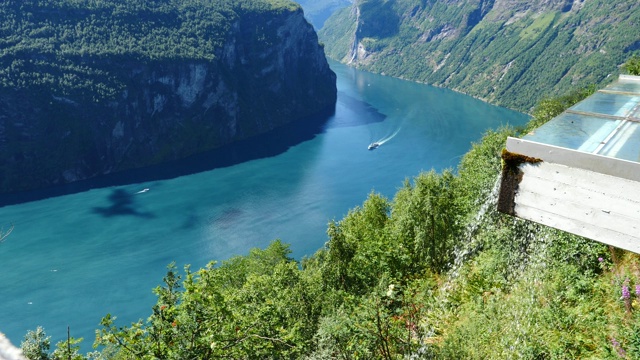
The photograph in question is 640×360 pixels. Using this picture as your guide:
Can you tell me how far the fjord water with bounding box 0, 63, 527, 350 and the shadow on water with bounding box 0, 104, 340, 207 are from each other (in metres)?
0.68

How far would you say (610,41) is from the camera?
198250mm

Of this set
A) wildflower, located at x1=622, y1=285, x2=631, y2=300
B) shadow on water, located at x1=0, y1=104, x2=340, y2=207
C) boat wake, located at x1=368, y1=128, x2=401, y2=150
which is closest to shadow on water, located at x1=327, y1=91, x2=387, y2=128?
shadow on water, located at x1=0, y1=104, x2=340, y2=207

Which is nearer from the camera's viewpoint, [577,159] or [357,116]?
[577,159]

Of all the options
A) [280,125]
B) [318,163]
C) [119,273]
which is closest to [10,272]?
[119,273]

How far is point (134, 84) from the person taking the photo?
125 m

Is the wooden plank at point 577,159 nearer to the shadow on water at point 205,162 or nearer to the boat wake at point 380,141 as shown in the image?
the shadow on water at point 205,162

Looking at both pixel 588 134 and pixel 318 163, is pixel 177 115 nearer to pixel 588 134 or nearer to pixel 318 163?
pixel 318 163

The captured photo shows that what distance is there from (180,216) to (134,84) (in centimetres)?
6549

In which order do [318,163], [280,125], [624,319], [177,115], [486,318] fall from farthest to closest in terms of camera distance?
1. [280,125]
2. [177,115]
3. [318,163]
4. [486,318]
5. [624,319]

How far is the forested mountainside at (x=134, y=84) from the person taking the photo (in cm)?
10569

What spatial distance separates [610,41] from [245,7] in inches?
6317

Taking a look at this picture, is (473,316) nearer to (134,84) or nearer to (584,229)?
(584,229)

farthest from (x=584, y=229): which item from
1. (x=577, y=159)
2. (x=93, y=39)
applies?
(x=93, y=39)

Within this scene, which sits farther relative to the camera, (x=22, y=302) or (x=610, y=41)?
(x=610, y=41)
